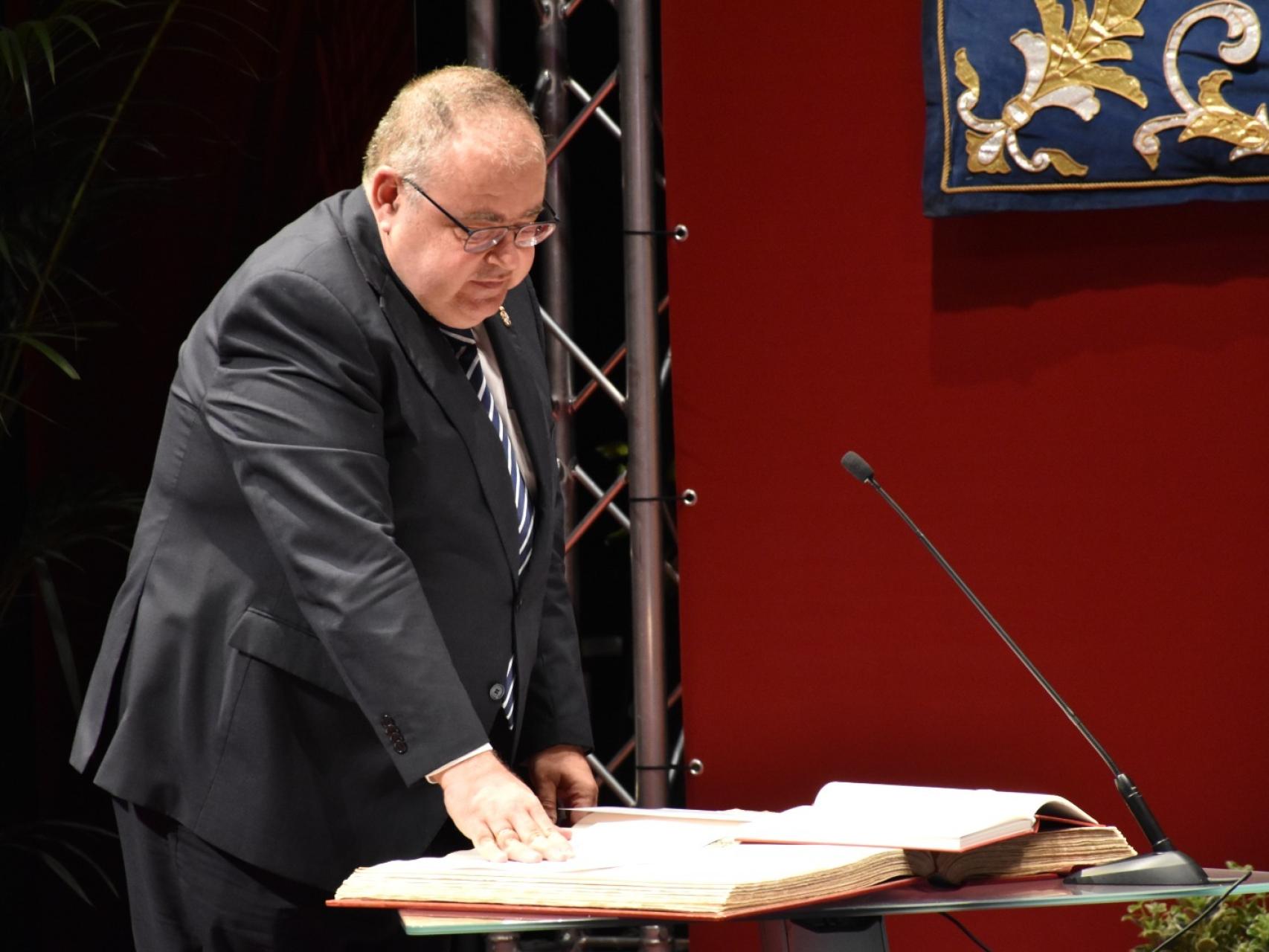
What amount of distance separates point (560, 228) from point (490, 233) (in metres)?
1.26

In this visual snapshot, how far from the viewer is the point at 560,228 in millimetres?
3053

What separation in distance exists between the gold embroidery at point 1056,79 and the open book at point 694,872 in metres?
1.38

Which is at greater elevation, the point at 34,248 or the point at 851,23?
the point at 851,23

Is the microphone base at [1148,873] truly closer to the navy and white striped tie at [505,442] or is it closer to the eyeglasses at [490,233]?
the navy and white striped tie at [505,442]

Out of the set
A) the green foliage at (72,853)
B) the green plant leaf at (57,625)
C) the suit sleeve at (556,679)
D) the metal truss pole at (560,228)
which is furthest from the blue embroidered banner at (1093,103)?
the green foliage at (72,853)

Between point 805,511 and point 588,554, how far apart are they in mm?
695

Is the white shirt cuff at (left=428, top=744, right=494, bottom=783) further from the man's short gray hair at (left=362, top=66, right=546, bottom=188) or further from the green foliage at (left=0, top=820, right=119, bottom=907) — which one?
the green foliage at (left=0, top=820, right=119, bottom=907)

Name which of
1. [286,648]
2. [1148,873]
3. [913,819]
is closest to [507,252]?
[286,648]

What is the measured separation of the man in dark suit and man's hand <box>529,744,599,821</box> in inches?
5.7

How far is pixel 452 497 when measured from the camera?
6.10 feet

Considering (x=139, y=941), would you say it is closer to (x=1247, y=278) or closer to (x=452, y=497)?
(x=452, y=497)

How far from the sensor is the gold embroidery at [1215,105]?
251 cm

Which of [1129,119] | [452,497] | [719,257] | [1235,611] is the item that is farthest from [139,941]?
[1129,119]

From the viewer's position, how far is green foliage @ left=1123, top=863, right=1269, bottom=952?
2.28 m
